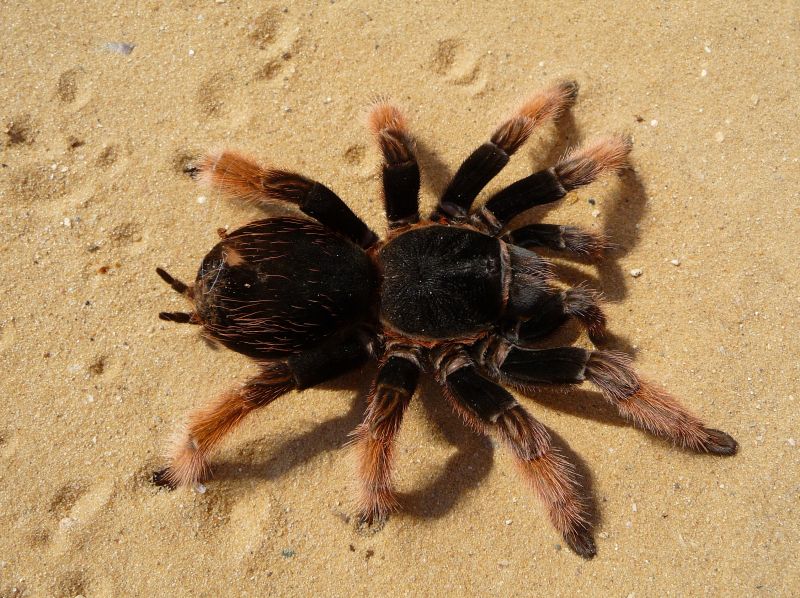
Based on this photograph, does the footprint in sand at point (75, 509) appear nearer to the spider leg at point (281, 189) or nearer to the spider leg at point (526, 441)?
the spider leg at point (281, 189)

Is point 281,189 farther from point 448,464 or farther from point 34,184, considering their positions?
point 448,464

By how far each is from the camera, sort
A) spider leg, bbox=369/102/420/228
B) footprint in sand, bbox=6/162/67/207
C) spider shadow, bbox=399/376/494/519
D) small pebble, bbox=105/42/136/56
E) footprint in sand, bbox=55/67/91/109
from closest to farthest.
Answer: spider leg, bbox=369/102/420/228, spider shadow, bbox=399/376/494/519, footprint in sand, bbox=6/162/67/207, footprint in sand, bbox=55/67/91/109, small pebble, bbox=105/42/136/56

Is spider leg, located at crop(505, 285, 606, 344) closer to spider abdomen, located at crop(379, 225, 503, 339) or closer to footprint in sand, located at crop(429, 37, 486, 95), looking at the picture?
spider abdomen, located at crop(379, 225, 503, 339)

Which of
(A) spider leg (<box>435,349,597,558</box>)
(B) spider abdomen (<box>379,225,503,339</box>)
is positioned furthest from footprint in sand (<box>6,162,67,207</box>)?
(A) spider leg (<box>435,349,597,558</box>)

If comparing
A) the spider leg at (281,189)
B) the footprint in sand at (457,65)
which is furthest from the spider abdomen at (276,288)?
the footprint in sand at (457,65)

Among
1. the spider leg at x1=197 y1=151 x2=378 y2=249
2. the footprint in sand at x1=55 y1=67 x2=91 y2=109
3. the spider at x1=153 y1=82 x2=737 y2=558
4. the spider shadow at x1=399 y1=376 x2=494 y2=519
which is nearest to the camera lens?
the spider at x1=153 y1=82 x2=737 y2=558

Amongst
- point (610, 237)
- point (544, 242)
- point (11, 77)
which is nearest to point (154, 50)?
point (11, 77)

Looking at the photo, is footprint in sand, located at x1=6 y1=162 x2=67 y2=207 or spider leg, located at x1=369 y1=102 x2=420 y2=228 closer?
spider leg, located at x1=369 y1=102 x2=420 y2=228
